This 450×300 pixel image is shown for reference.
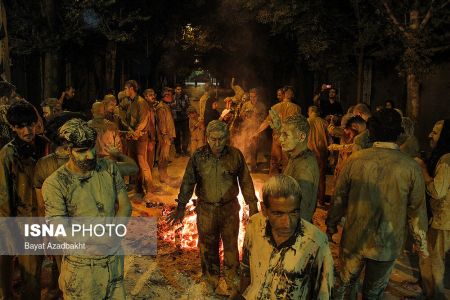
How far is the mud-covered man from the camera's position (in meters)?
2.65

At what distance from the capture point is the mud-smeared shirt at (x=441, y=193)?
195 inches

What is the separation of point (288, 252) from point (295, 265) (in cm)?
9

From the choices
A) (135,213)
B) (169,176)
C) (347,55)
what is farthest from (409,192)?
(347,55)

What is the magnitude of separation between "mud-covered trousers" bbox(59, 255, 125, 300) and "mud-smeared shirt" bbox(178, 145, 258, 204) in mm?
1887

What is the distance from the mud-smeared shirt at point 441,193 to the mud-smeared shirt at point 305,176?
4.71 feet

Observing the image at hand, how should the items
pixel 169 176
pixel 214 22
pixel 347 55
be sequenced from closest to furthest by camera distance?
pixel 169 176
pixel 347 55
pixel 214 22

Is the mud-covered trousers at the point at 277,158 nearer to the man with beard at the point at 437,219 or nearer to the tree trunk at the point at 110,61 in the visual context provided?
the man with beard at the point at 437,219

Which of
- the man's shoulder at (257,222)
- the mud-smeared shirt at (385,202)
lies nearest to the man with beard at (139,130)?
the mud-smeared shirt at (385,202)

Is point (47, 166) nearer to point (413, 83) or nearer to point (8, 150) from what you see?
point (8, 150)

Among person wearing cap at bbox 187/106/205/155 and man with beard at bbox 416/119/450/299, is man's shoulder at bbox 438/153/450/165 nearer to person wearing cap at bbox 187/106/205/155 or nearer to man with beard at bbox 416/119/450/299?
man with beard at bbox 416/119/450/299

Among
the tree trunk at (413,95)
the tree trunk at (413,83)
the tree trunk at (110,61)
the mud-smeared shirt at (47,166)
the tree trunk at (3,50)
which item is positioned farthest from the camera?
the tree trunk at (110,61)

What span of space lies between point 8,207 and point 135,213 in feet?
14.4

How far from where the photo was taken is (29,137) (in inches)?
186

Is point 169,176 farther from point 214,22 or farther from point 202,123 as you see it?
point 214,22
